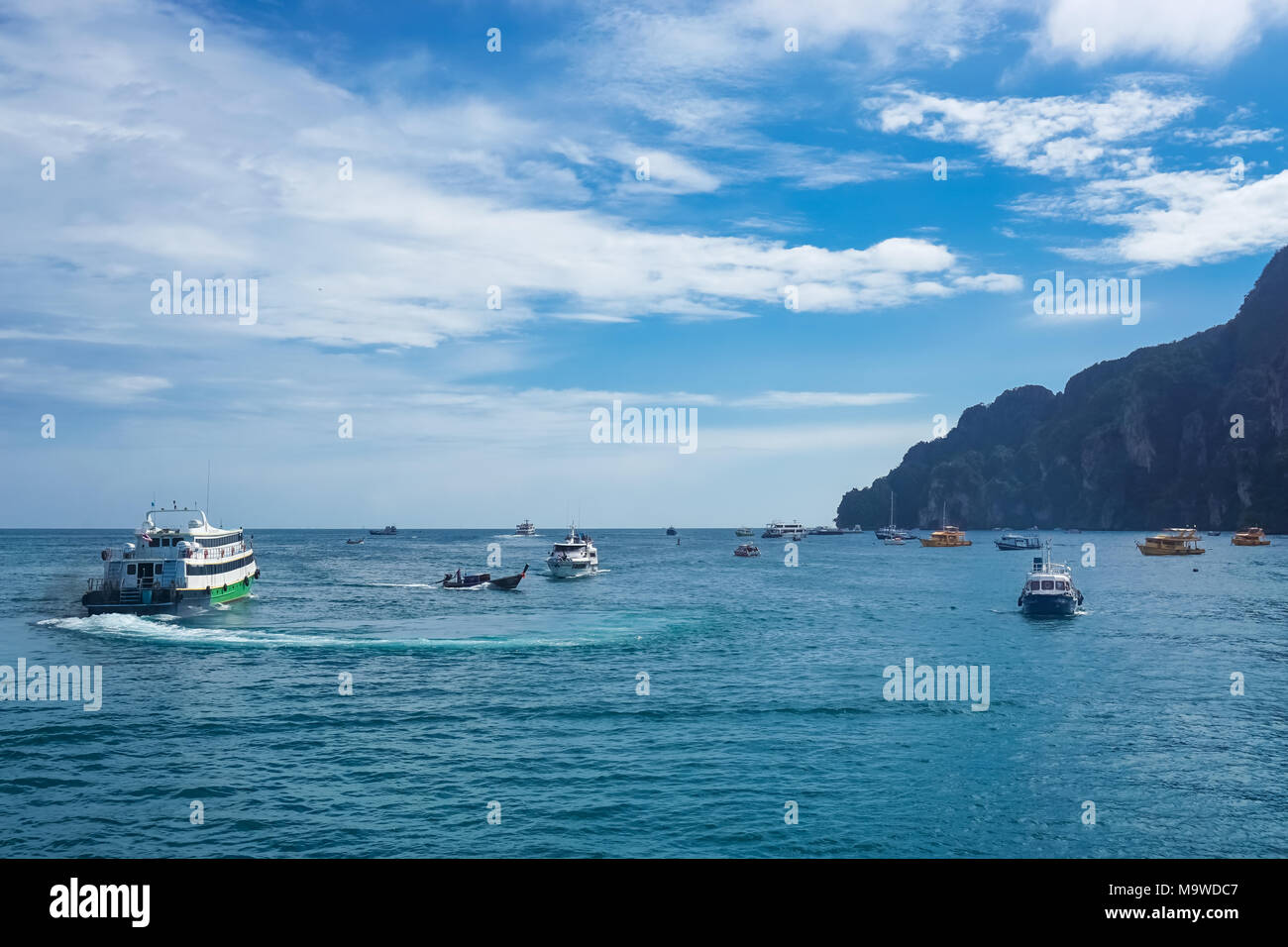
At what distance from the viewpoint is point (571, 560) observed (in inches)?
4584

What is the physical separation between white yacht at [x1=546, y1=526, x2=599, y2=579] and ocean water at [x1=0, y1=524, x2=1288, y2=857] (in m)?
47.6

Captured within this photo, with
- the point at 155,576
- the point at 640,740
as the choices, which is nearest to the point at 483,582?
the point at 155,576

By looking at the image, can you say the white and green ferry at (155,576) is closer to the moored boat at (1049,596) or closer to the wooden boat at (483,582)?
the wooden boat at (483,582)

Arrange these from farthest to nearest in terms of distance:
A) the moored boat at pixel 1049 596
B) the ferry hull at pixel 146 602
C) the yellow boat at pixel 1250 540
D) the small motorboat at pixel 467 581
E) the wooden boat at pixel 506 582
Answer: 1. the yellow boat at pixel 1250 540
2. the small motorboat at pixel 467 581
3. the wooden boat at pixel 506 582
4. the moored boat at pixel 1049 596
5. the ferry hull at pixel 146 602

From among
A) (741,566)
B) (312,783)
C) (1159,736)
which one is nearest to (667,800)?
(312,783)

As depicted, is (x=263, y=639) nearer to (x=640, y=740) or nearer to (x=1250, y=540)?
(x=640, y=740)

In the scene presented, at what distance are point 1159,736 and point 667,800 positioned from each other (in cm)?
2003

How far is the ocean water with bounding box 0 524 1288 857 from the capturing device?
22078 mm

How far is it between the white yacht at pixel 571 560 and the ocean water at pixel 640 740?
47636 mm

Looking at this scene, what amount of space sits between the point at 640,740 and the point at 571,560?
8579cm

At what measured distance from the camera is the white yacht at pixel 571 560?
116 metres

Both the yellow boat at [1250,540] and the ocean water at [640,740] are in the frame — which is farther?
the yellow boat at [1250,540]

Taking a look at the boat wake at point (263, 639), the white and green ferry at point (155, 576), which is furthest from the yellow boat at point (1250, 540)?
the white and green ferry at point (155, 576)
